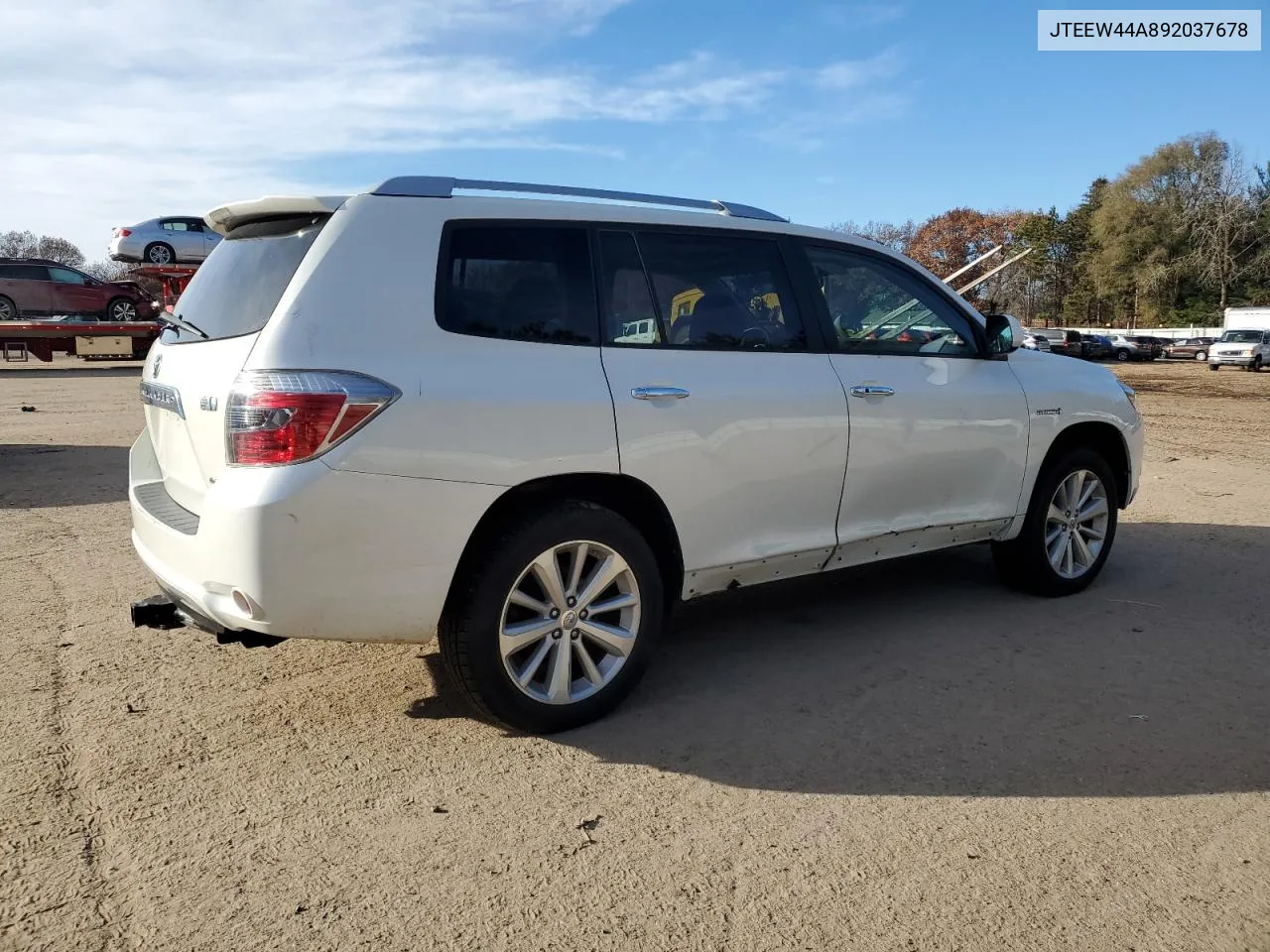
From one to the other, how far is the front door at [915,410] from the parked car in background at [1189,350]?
5014cm

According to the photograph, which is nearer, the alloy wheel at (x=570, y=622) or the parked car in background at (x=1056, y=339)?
the alloy wheel at (x=570, y=622)

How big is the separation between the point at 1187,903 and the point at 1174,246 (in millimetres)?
75479

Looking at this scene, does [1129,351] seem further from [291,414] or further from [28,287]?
[291,414]

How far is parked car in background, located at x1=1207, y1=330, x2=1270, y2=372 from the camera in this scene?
124ft

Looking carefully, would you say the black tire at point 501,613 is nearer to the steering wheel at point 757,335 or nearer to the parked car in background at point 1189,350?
the steering wheel at point 757,335

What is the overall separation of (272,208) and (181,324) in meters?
0.62

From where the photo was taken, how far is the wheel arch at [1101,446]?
17.1ft

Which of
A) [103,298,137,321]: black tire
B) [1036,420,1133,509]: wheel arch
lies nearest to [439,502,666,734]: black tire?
[1036,420,1133,509]: wheel arch

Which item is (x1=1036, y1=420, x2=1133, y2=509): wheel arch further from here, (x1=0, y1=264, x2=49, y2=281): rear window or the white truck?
the white truck

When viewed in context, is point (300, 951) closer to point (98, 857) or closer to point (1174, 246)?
point (98, 857)

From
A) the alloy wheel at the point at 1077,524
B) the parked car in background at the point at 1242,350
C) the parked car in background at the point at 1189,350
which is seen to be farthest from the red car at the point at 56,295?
the parked car in background at the point at 1189,350

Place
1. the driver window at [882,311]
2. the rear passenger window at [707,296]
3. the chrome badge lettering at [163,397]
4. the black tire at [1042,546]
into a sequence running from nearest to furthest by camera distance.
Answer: the chrome badge lettering at [163,397], the rear passenger window at [707,296], the driver window at [882,311], the black tire at [1042,546]

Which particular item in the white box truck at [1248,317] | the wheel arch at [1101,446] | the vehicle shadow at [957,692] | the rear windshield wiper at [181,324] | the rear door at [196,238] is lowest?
the vehicle shadow at [957,692]

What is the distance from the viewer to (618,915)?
2469 mm
